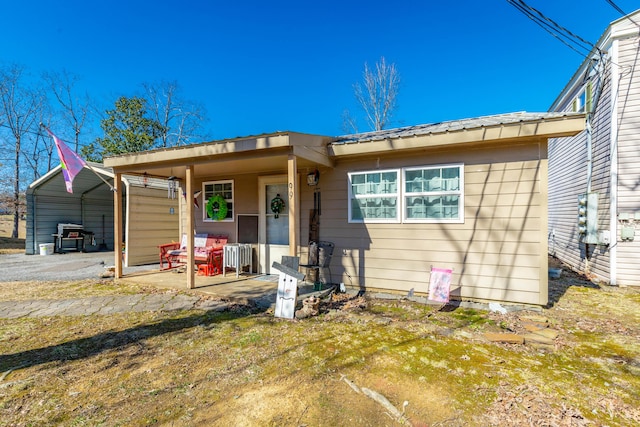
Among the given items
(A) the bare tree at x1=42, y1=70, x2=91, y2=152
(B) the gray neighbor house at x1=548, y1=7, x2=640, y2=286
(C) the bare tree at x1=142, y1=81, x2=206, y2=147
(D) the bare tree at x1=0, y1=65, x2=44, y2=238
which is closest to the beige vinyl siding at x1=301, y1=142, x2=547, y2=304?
(B) the gray neighbor house at x1=548, y1=7, x2=640, y2=286

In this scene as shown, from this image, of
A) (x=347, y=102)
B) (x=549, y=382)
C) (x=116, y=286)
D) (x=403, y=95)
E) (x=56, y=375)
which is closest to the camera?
(x=549, y=382)

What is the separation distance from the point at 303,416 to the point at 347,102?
19432 millimetres

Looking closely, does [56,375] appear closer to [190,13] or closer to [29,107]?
[190,13]

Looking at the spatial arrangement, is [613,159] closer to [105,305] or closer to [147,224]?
[105,305]

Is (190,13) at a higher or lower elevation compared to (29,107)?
higher

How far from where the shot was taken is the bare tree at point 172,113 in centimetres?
1912

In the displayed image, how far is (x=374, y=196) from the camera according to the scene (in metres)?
5.16

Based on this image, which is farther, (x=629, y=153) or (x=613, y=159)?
(x=613, y=159)

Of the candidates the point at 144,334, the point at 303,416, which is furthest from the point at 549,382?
the point at 144,334

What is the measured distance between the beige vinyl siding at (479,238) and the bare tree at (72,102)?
20602 mm

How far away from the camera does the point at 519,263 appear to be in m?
4.24

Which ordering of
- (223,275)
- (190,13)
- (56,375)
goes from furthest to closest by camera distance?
(190,13), (223,275), (56,375)

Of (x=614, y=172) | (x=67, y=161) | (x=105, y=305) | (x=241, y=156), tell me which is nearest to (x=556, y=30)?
(x=614, y=172)

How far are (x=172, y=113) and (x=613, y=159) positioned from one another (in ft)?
71.2
